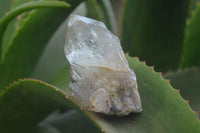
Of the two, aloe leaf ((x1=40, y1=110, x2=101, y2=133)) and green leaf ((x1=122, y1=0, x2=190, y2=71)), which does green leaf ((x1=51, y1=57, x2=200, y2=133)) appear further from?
green leaf ((x1=122, y1=0, x2=190, y2=71))

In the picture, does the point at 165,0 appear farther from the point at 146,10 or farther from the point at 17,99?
the point at 17,99

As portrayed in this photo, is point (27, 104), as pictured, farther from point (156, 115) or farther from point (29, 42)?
point (156, 115)

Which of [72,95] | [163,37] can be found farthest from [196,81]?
[72,95]

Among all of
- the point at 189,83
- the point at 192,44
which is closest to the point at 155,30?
the point at 192,44

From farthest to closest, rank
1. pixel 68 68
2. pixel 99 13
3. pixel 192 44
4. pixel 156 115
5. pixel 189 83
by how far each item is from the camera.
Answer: pixel 99 13, pixel 192 44, pixel 189 83, pixel 68 68, pixel 156 115

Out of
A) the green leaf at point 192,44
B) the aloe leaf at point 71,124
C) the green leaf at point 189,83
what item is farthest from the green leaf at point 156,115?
the green leaf at point 192,44

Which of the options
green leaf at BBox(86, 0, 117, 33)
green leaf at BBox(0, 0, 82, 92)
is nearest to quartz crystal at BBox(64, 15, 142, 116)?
green leaf at BBox(0, 0, 82, 92)

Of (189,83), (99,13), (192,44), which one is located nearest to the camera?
(189,83)

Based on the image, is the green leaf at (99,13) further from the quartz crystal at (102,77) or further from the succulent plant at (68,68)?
the quartz crystal at (102,77)
